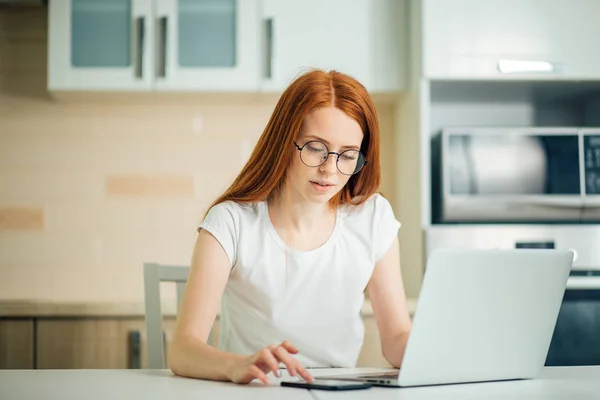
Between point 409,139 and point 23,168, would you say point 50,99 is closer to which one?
point 23,168

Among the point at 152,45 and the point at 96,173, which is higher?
the point at 152,45

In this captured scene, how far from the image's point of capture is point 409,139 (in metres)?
2.81

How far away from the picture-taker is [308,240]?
1.72m

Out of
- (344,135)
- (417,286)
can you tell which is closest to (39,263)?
(417,286)

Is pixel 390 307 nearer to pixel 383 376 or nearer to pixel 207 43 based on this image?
pixel 383 376

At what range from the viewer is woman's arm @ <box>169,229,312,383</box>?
113 cm

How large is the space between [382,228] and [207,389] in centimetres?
73

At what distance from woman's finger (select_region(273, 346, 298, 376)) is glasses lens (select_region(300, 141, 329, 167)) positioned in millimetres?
495

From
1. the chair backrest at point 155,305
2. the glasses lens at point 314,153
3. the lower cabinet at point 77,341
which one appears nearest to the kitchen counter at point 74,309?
the lower cabinet at point 77,341

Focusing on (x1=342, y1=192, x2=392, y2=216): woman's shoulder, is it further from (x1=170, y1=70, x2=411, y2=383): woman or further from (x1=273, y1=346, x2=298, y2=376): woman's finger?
(x1=273, y1=346, x2=298, y2=376): woman's finger

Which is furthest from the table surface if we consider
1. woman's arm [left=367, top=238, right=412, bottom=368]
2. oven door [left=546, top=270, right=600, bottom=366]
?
oven door [left=546, top=270, right=600, bottom=366]

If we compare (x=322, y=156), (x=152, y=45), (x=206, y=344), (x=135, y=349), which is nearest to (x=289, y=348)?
(x=206, y=344)

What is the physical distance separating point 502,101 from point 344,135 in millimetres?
1594

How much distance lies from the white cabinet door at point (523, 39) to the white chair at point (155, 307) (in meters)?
1.25
